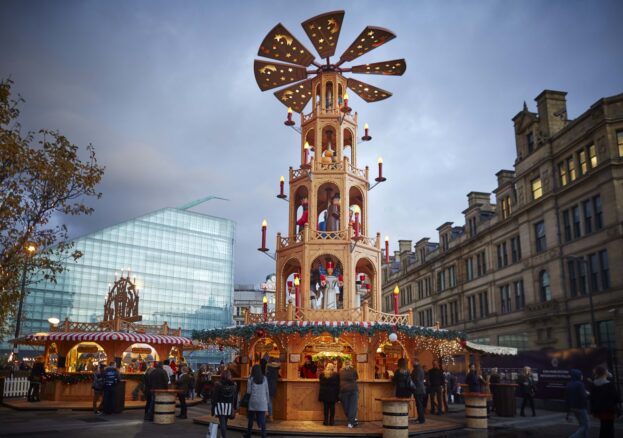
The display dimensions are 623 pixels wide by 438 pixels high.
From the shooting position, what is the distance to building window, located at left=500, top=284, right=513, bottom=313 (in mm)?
42500

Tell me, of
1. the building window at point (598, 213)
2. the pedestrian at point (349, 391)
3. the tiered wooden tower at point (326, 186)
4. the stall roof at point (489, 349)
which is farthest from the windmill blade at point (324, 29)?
the building window at point (598, 213)

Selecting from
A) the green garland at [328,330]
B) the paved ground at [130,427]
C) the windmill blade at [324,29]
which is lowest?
the paved ground at [130,427]

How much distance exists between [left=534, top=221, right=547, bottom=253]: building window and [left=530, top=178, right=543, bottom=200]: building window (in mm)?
2014

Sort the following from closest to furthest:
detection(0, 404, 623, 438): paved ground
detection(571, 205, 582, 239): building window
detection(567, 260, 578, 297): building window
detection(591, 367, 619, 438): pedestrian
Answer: detection(591, 367, 619, 438): pedestrian → detection(0, 404, 623, 438): paved ground → detection(571, 205, 582, 239): building window → detection(567, 260, 578, 297): building window

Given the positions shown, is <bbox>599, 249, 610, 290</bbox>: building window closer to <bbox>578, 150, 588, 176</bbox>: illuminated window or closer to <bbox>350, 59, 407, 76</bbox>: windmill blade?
<bbox>578, 150, 588, 176</bbox>: illuminated window

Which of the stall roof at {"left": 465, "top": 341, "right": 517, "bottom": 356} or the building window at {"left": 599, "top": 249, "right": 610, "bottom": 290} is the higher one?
the building window at {"left": 599, "top": 249, "right": 610, "bottom": 290}

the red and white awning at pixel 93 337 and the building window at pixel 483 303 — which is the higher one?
the building window at pixel 483 303

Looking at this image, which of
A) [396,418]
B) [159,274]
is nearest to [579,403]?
[396,418]

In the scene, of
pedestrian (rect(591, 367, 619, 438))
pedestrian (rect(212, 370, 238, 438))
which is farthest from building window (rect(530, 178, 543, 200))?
pedestrian (rect(212, 370, 238, 438))

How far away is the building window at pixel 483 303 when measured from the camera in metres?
46.2

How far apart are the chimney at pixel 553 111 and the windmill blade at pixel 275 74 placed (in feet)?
74.8

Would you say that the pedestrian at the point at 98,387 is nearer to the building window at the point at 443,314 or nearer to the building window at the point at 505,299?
the building window at the point at 505,299

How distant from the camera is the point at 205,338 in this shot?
66.4 ft

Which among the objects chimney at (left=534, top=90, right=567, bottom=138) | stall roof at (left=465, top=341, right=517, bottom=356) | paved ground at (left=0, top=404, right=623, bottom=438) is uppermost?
chimney at (left=534, top=90, right=567, bottom=138)
